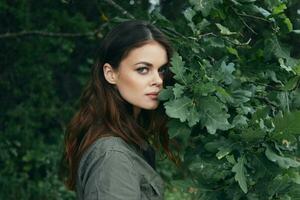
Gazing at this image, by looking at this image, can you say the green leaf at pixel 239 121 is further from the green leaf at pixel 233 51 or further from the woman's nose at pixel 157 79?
the green leaf at pixel 233 51

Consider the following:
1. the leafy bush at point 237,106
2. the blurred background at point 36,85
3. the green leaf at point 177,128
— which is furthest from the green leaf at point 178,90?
the blurred background at point 36,85

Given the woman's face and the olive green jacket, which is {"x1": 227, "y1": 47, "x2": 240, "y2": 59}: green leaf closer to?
the woman's face

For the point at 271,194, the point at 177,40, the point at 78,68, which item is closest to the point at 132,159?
the point at 271,194

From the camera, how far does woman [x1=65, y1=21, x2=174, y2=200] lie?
2.34 meters

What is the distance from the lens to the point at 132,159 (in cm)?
236

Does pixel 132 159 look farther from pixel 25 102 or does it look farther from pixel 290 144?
pixel 25 102

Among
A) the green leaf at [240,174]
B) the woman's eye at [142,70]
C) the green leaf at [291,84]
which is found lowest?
the green leaf at [240,174]

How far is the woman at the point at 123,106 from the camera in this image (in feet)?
7.67

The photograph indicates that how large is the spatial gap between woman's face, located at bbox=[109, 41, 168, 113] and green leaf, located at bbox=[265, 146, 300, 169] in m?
0.48

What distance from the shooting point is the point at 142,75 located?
8.00ft

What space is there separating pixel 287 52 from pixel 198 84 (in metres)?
0.59

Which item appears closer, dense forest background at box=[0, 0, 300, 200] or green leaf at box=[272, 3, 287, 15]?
dense forest background at box=[0, 0, 300, 200]

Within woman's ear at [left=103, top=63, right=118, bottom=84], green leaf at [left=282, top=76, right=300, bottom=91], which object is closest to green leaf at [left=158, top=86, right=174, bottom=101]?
woman's ear at [left=103, top=63, right=118, bottom=84]

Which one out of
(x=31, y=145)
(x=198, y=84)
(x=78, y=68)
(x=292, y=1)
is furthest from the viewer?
(x=78, y=68)
